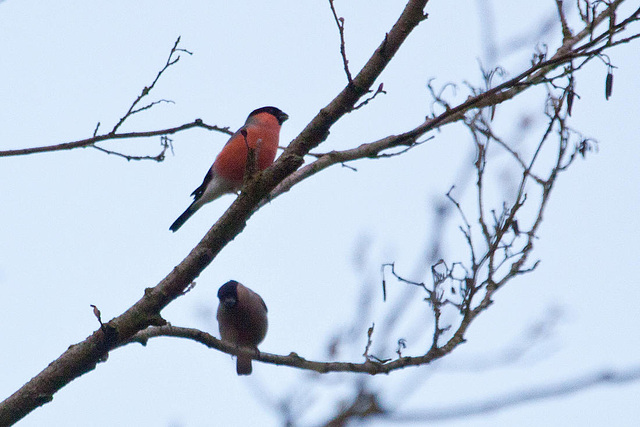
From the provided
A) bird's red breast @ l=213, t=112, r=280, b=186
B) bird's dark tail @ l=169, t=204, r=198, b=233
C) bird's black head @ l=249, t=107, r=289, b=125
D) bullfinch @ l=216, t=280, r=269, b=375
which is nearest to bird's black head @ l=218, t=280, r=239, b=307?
bullfinch @ l=216, t=280, r=269, b=375

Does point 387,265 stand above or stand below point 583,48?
below

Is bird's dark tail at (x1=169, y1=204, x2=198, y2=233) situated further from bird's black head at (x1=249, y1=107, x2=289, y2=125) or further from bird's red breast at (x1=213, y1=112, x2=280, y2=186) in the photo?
bird's black head at (x1=249, y1=107, x2=289, y2=125)

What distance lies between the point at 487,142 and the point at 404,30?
0.63 metres

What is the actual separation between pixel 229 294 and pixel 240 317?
232 millimetres

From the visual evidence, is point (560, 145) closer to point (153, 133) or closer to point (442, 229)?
point (442, 229)

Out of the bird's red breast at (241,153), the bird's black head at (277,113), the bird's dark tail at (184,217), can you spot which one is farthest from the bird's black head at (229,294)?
the bird's black head at (277,113)

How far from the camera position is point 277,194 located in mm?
4230

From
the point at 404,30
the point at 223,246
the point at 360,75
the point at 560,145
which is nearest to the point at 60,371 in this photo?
the point at 223,246

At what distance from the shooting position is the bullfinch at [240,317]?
5430 mm

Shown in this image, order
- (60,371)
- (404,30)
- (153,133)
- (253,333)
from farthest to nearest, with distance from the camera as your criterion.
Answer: (253,333) < (153,133) < (60,371) < (404,30)

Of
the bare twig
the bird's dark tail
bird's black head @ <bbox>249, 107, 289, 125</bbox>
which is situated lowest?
the bare twig

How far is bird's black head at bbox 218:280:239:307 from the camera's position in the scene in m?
5.55

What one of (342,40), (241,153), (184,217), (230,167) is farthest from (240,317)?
(342,40)

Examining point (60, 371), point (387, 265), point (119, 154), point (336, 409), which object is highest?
point (119, 154)
